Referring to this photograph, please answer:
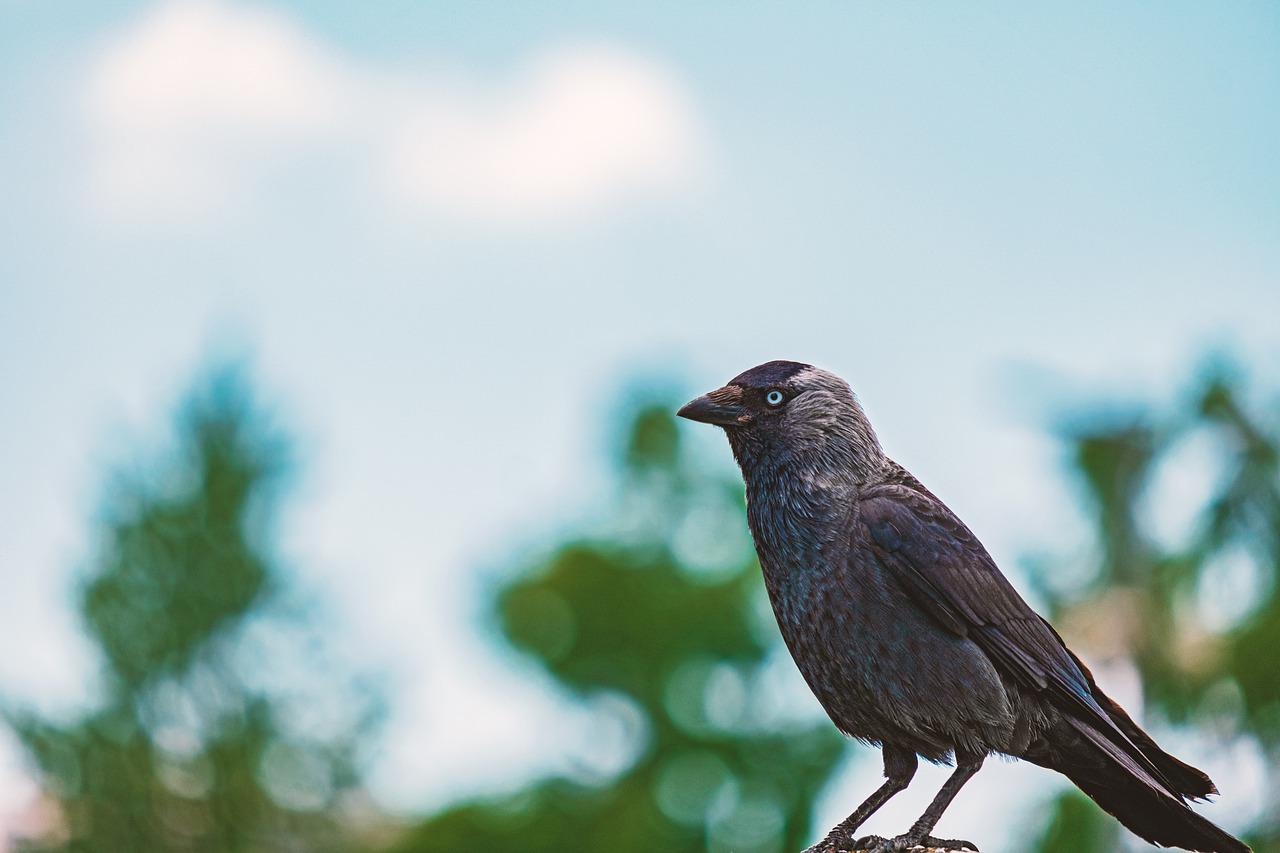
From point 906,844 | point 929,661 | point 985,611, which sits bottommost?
point 906,844

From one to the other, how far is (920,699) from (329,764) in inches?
617

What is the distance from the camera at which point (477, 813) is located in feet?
55.2

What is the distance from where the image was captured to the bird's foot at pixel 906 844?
Result: 15.0 feet

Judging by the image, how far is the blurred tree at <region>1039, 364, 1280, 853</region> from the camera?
1591 centimetres

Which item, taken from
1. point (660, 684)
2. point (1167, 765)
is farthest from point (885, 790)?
point (660, 684)

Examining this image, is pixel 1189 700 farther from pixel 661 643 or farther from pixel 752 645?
pixel 661 643

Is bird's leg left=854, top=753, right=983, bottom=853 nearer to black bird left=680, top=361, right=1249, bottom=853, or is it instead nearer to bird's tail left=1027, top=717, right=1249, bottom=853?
black bird left=680, top=361, right=1249, bottom=853

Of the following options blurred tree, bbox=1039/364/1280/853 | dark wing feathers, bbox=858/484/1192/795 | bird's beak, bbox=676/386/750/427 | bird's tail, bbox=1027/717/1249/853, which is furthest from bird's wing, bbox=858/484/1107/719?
blurred tree, bbox=1039/364/1280/853

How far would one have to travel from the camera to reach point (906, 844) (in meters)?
4.58

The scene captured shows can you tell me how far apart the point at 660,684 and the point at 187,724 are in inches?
278

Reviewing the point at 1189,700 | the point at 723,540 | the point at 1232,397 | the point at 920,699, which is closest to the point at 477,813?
the point at 723,540

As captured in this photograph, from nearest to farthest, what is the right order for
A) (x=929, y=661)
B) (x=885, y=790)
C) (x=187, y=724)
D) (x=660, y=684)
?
(x=929, y=661) → (x=885, y=790) → (x=660, y=684) → (x=187, y=724)

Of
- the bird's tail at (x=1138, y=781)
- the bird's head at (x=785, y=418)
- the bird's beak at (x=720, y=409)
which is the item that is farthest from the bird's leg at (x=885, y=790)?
the bird's beak at (x=720, y=409)

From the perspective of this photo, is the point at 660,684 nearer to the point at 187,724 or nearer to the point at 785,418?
the point at 187,724
